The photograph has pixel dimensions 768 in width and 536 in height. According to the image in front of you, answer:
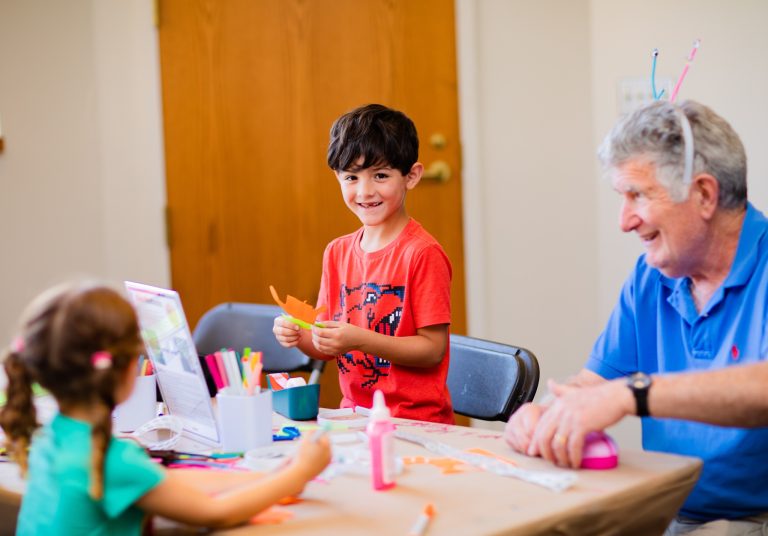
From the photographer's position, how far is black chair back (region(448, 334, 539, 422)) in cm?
171

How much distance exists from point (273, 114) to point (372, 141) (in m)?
1.47

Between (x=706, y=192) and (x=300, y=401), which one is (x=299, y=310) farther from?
(x=706, y=192)

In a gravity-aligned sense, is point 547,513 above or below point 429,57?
below

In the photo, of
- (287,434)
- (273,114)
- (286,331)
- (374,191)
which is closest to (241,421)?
(287,434)

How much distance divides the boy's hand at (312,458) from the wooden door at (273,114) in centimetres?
217

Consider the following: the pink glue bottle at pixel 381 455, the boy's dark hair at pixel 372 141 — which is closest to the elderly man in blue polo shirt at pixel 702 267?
the pink glue bottle at pixel 381 455

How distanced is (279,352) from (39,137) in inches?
52.4

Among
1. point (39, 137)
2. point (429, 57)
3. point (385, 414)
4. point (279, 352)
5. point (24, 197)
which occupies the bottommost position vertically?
point (279, 352)

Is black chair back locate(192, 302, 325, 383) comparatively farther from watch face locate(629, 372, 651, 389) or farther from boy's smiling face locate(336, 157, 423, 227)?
watch face locate(629, 372, 651, 389)

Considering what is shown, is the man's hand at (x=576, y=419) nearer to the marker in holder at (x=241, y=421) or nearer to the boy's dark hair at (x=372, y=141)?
the marker in holder at (x=241, y=421)

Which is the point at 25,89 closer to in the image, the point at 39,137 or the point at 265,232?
the point at 39,137

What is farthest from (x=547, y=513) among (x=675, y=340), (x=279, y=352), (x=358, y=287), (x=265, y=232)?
(x=265, y=232)

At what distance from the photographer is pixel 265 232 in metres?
3.28

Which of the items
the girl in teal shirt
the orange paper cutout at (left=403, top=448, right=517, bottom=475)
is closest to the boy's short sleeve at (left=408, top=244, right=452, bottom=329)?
the orange paper cutout at (left=403, top=448, right=517, bottom=475)
